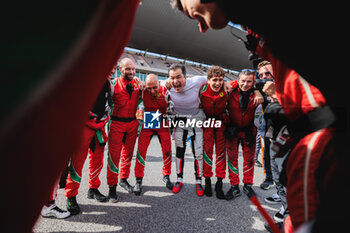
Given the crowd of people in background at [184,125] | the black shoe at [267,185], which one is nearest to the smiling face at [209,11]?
the crowd of people in background at [184,125]

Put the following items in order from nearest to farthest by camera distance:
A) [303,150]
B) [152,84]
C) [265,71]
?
[303,150] < [265,71] < [152,84]

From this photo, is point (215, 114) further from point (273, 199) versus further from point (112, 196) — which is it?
point (112, 196)

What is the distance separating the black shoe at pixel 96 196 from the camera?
6.35 ft

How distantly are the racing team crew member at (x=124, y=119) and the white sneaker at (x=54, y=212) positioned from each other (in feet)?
2.08

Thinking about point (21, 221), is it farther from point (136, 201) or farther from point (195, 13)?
point (136, 201)

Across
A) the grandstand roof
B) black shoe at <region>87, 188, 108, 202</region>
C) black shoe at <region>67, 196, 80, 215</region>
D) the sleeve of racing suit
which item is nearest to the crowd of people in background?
black shoe at <region>87, 188, 108, 202</region>

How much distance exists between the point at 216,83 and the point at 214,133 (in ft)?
2.36

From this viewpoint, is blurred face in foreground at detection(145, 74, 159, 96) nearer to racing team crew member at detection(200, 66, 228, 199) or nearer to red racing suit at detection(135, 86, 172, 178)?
red racing suit at detection(135, 86, 172, 178)

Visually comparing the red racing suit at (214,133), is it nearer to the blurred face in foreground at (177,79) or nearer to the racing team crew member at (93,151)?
the blurred face in foreground at (177,79)

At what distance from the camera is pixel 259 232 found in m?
1.52

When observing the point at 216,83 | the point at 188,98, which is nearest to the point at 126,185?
the point at 188,98

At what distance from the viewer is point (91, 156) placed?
1.94 metres

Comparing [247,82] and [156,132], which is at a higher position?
[247,82]

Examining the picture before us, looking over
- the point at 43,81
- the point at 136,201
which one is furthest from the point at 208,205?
the point at 43,81
